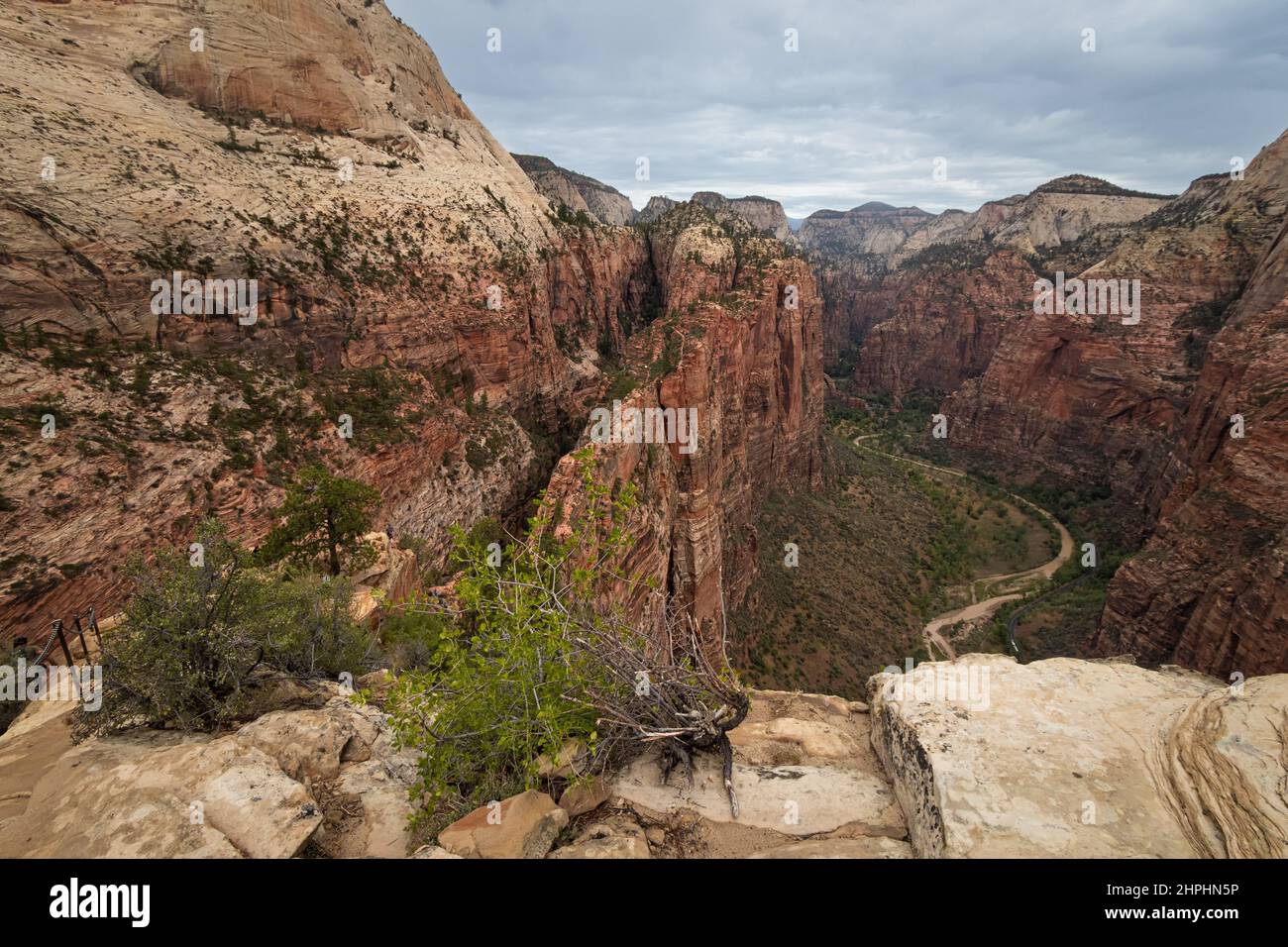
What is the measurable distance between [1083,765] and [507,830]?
554 centimetres

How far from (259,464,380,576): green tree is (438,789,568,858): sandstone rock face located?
14.5 meters

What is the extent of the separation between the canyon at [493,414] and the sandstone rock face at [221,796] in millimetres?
45

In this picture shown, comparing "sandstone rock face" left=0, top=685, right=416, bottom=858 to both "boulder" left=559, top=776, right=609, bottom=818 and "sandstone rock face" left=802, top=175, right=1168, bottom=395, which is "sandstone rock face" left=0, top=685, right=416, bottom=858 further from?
"sandstone rock face" left=802, top=175, right=1168, bottom=395

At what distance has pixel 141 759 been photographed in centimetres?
531

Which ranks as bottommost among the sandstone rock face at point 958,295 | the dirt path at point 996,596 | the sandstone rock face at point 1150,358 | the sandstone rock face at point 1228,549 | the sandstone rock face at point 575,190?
the dirt path at point 996,596

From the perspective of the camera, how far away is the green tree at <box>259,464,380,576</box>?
16266 mm

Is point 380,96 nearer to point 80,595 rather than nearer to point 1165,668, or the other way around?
point 80,595

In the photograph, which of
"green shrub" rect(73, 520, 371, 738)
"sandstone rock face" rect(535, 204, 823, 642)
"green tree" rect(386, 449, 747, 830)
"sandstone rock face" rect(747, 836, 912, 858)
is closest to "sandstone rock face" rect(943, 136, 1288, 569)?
"sandstone rock face" rect(535, 204, 823, 642)

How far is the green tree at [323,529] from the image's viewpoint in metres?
16.3

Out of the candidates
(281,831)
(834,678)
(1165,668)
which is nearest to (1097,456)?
(834,678)

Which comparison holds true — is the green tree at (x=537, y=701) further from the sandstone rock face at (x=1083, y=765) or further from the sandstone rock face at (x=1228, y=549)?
the sandstone rock face at (x=1228, y=549)

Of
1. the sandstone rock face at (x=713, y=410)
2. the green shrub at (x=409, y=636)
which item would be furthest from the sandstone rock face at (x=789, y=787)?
Result: the green shrub at (x=409, y=636)

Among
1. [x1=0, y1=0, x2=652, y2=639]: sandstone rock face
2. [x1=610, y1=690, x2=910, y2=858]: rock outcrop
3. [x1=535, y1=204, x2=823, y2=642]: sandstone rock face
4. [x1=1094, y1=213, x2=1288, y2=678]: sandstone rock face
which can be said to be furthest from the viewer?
[x1=535, y1=204, x2=823, y2=642]: sandstone rock face
